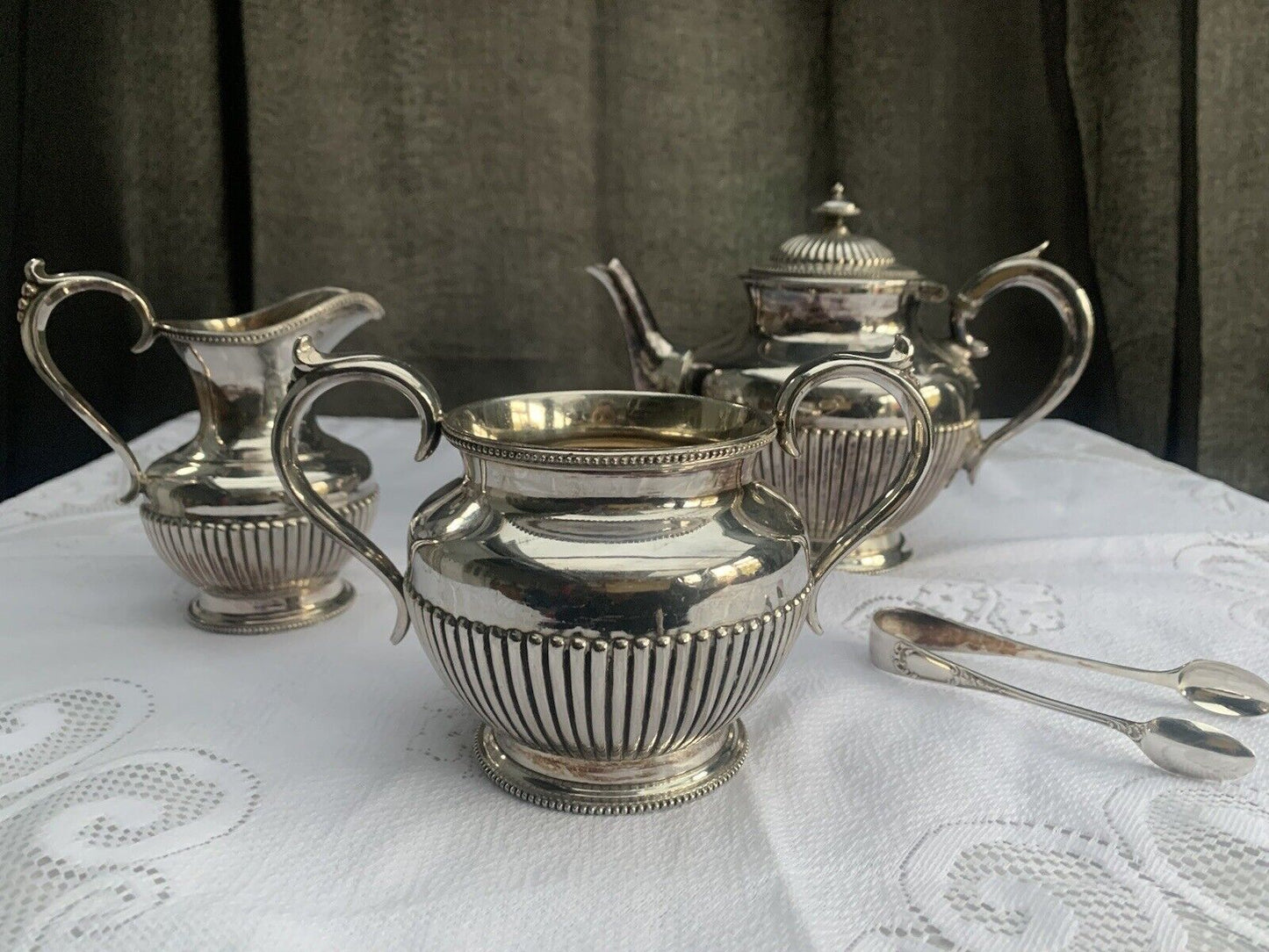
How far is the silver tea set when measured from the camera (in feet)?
1.47

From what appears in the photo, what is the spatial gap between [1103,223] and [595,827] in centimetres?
113

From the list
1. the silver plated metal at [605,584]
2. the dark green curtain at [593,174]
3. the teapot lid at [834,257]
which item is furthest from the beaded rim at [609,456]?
the dark green curtain at [593,174]

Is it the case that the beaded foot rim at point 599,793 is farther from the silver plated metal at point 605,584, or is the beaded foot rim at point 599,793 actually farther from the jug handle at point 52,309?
the jug handle at point 52,309

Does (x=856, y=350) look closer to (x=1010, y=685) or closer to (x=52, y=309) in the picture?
(x=1010, y=685)

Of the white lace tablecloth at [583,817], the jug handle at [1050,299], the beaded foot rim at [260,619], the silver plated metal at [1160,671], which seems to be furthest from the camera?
the jug handle at [1050,299]

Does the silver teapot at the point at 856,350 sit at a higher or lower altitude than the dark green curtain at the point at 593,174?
lower

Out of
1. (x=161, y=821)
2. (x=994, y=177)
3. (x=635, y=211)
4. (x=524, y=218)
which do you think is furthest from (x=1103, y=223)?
(x=161, y=821)

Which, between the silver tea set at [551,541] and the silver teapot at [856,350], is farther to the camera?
the silver teapot at [856,350]

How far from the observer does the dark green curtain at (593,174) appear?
1.25 metres

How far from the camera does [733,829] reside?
0.48 m

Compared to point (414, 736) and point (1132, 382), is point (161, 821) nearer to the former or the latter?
point (414, 736)

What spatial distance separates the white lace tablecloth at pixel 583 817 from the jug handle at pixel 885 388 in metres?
0.11

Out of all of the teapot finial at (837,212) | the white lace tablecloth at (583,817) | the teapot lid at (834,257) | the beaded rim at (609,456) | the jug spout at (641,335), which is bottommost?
the white lace tablecloth at (583,817)

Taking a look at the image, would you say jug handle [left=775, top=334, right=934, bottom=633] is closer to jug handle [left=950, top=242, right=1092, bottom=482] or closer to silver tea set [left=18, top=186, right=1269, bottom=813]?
silver tea set [left=18, top=186, right=1269, bottom=813]
